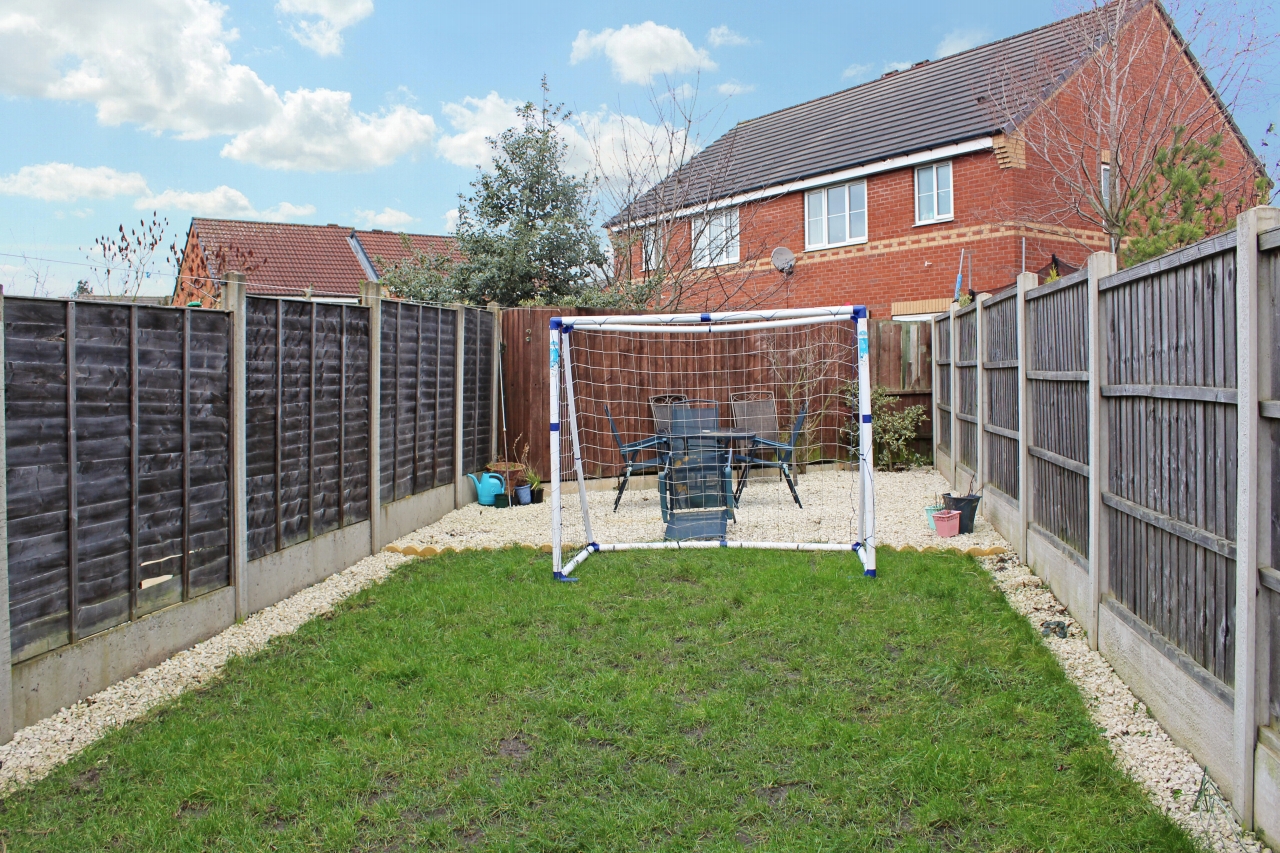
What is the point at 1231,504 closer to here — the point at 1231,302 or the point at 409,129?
the point at 1231,302

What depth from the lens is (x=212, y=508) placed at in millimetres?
4535

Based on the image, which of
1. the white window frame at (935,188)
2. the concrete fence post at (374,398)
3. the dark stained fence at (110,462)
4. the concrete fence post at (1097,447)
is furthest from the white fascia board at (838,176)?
the concrete fence post at (1097,447)

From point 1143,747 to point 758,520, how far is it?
4809 millimetres

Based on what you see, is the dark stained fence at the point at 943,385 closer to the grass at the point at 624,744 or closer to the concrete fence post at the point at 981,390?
the concrete fence post at the point at 981,390

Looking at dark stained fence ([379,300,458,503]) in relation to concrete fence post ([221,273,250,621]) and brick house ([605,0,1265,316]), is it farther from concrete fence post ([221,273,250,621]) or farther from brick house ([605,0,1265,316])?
brick house ([605,0,1265,316])

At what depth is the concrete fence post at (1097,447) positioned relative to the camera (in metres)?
3.95

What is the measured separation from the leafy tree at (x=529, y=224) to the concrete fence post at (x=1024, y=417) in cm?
847

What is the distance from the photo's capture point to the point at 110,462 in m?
3.79

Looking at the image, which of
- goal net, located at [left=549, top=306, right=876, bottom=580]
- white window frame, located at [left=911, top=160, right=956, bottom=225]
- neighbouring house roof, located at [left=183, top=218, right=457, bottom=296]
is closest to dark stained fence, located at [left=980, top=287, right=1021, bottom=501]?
goal net, located at [left=549, top=306, right=876, bottom=580]

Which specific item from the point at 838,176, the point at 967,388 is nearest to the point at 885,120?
the point at 838,176

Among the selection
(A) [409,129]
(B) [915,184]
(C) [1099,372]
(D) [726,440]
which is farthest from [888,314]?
(C) [1099,372]

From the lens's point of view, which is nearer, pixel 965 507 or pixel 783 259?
pixel 965 507

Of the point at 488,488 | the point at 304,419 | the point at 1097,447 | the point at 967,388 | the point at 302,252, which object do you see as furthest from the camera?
the point at 302,252

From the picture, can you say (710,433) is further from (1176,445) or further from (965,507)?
(1176,445)
